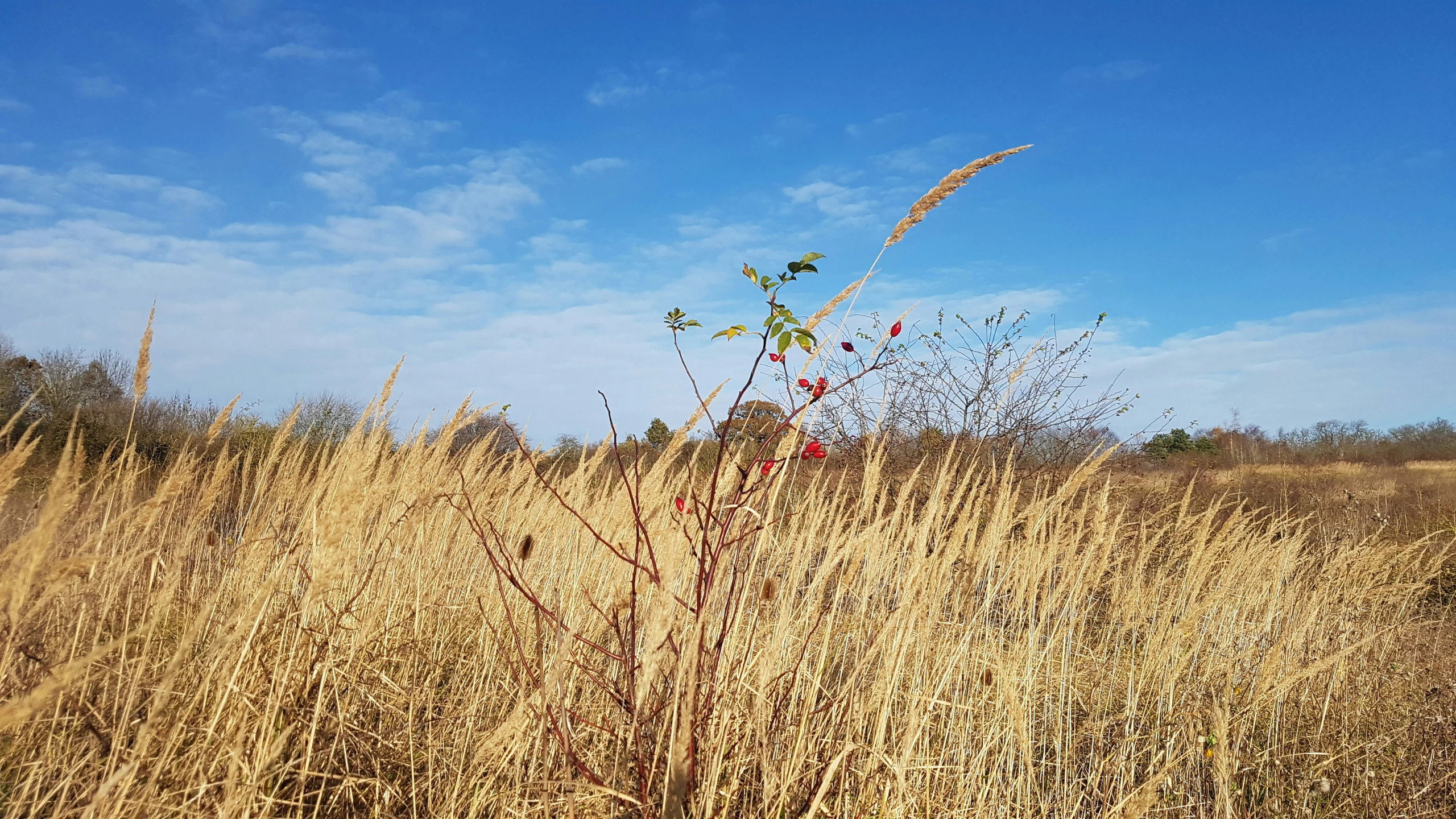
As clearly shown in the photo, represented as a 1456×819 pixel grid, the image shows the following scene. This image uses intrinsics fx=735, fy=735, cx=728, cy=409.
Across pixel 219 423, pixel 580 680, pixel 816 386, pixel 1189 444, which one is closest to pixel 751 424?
pixel 816 386

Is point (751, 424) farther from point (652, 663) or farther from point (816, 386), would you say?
point (652, 663)

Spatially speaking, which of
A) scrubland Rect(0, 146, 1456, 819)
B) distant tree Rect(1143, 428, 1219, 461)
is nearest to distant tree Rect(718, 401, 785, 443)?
scrubland Rect(0, 146, 1456, 819)

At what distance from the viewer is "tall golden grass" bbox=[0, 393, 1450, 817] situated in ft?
4.88

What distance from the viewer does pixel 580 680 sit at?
206cm

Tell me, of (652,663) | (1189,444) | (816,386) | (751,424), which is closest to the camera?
(652,663)

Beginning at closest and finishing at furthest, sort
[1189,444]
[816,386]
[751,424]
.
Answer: [816,386] < [751,424] < [1189,444]

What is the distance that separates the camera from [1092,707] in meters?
2.92

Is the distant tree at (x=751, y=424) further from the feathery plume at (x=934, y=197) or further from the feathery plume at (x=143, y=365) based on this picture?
the feathery plume at (x=143, y=365)

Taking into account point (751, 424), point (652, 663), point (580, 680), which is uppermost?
point (751, 424)

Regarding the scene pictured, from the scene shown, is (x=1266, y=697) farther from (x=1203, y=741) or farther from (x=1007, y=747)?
(x=1007, y=747)

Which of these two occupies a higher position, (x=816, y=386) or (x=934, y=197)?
Result: (x=934, y=197)

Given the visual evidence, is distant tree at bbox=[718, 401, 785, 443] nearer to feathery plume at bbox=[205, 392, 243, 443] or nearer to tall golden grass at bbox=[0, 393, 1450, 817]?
tall golden grass at bbox=[0, 393, 1450, 817]

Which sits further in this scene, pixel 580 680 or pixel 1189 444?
pixel 1189 444

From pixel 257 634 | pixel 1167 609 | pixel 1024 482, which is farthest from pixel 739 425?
pixel 1024 482
